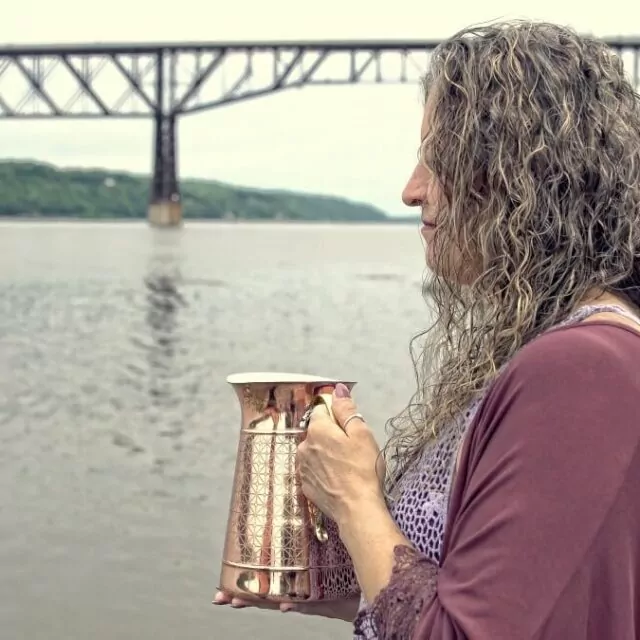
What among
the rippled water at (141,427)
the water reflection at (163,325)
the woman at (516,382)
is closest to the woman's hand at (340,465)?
the woman at (516,382)

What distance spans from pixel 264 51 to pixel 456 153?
244 feet

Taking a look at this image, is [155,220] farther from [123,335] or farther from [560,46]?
[560,46]

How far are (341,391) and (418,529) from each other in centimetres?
32

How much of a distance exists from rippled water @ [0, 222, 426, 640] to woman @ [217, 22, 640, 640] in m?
5.11

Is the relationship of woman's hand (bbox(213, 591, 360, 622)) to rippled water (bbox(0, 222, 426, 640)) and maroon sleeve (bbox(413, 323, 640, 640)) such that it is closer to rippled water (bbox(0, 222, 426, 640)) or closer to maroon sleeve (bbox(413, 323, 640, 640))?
maroon sleeve (bbox(413, 323, 640, 640))

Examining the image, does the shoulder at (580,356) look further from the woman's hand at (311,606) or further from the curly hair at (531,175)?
the woman's hand at (311,606)

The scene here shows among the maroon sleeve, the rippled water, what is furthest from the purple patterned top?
the rippled water

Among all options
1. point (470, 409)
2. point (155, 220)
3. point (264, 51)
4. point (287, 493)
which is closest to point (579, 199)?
point (470, 409)

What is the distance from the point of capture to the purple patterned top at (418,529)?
1717mm

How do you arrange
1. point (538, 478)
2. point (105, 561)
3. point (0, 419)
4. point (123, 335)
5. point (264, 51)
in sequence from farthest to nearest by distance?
point (264, 51), point (123, 335), point (0, 419), point (105, 561), point (538, 478)

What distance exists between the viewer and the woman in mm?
1539

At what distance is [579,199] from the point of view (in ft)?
5.69

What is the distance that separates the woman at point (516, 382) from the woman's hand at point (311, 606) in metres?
0.22

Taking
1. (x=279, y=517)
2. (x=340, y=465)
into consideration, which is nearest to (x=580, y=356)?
(x=340, y=465)
